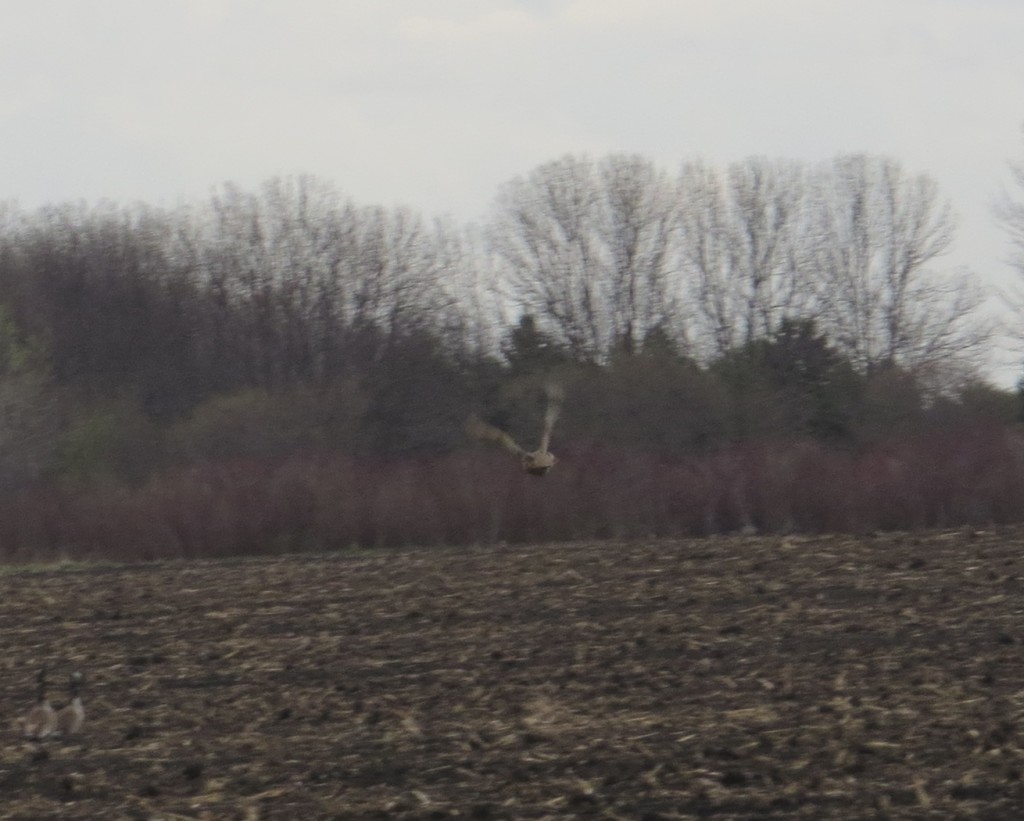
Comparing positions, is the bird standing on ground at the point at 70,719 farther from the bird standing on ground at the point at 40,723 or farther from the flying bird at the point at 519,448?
the flying bird at the point at 519,448

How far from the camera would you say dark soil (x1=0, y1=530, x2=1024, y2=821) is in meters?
7.78

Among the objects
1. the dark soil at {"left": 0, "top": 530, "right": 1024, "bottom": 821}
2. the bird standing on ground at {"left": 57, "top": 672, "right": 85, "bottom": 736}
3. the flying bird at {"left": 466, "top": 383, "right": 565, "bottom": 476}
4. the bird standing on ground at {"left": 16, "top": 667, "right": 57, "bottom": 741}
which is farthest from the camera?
the flying bird at {"left": 466, "top": 383, "right": 565, "bottom": 476}

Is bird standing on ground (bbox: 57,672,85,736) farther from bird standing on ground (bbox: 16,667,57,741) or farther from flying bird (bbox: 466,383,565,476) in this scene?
flying bird (bbox: 466,383,565,476)

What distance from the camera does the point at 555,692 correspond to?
1007 cm

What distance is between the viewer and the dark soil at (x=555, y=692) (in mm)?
7777

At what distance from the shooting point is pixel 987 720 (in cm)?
857

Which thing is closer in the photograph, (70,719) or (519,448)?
(70,719)

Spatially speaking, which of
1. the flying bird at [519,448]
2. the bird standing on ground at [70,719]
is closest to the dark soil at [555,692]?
the bird standing on ground at [70,719]

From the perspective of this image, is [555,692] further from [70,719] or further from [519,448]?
[519,448]

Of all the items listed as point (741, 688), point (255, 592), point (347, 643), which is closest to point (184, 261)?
point (255, 592)

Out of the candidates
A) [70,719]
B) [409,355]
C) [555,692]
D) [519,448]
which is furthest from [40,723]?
[409,355]

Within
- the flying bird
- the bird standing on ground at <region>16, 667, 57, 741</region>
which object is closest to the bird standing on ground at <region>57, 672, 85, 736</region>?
the bird standing on ground at <region>16, 667, 57, 741</region>

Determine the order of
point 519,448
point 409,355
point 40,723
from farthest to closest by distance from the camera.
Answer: point 409,355, point 519,448, point 40,723

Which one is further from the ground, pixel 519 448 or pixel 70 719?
pixel 519 448
